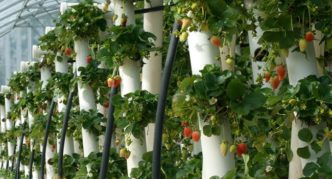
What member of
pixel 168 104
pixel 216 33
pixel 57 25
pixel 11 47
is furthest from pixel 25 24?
pixel 216 33

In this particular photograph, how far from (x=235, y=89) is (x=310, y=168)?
0.38 m

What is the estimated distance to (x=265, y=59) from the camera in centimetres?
256

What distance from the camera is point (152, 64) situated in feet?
11.2

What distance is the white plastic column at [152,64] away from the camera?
3.37 metres

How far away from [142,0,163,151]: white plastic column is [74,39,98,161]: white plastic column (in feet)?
2.87

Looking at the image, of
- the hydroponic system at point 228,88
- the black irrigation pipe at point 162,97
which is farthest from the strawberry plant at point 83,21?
the black irrigation pipe at point 162,97

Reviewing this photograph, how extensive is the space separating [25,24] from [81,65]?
13.5 meters

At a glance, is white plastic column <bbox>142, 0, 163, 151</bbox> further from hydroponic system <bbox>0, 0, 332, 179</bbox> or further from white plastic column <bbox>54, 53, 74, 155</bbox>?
white plastic column <bbox>54, 53, 74, 155</bbox>

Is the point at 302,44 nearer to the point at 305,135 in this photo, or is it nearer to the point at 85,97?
the point at 305,135

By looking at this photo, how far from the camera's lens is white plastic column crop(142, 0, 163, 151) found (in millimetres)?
3373

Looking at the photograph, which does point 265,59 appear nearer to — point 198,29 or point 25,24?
point 198,29

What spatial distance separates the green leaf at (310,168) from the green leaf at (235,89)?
34 centimetres

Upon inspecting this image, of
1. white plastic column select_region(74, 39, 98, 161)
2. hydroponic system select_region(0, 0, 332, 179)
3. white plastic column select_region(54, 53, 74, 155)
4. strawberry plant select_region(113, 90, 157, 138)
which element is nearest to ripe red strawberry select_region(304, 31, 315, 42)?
hydroponic system select_region(0, 0, 332, 179)

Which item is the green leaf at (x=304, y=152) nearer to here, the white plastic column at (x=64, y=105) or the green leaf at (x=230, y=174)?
the green leaf at (x=230, y=174)
